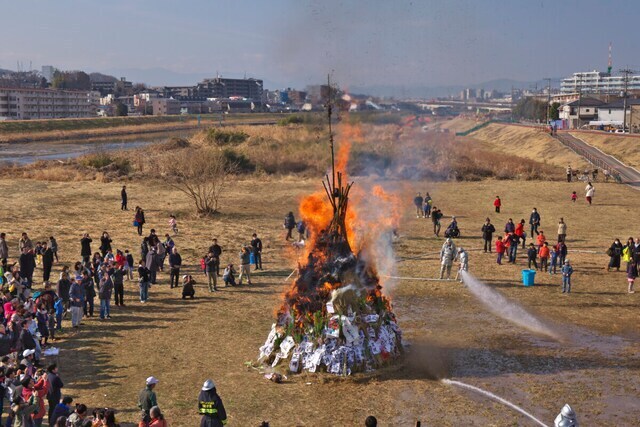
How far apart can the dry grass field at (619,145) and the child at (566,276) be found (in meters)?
50.2

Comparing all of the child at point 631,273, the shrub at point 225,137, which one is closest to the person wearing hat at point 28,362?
the child at point 631,273

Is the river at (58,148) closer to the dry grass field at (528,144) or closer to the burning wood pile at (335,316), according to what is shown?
the dry grass field at (528,144)

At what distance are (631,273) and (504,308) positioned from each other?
17.9 feet

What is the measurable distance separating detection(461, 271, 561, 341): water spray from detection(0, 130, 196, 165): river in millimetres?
56889

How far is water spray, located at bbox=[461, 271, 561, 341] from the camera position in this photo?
2027cm

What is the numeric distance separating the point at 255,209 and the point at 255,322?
75.3ft

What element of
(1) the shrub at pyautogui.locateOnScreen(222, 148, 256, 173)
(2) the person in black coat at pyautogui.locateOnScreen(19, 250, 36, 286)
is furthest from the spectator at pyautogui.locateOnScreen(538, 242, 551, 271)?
(1) the shrub at pyautogui.locateOnScreen(222, 148, 256, 173)

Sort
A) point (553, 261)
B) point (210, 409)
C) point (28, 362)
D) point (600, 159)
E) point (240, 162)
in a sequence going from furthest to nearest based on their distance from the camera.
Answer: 1. point (600, 159)
2. point (240, 162)
3. point (553, 261)
4. point (28, 362)
5. point (210, 409)

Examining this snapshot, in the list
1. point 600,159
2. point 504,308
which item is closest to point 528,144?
point 600,159

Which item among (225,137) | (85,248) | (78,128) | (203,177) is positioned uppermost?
(78,128)

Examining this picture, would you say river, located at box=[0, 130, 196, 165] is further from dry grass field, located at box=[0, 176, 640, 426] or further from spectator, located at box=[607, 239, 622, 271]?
spectator, located at box=[607, 239, 622, 271]

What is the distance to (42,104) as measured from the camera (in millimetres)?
160375

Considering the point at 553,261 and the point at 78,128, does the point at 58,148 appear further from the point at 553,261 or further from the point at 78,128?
the point at 553,261

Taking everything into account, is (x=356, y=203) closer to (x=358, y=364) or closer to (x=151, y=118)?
(x=358, y=364)
